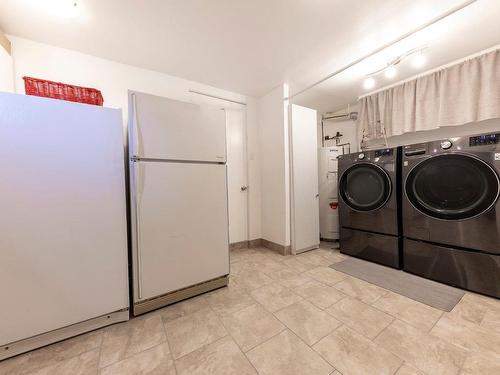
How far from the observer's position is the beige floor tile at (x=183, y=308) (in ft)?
4.83

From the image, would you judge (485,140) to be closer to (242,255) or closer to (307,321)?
(307,321)

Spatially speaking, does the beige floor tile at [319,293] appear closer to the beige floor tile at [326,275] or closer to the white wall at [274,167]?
the beige floor tile at [326,275]

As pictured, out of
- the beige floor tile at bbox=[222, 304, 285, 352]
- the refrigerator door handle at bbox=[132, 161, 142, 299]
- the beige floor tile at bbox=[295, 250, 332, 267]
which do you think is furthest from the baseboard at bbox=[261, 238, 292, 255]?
the refrigerator door handle at bbox=[132, 161, 142, 299]

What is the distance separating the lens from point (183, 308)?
155 cm

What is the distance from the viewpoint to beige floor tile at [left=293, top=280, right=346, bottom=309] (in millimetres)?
1583

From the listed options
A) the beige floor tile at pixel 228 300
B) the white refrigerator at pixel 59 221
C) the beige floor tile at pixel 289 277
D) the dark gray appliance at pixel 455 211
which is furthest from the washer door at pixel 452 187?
the white refrigerator at pixel 59 221

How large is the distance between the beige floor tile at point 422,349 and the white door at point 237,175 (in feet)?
6.66

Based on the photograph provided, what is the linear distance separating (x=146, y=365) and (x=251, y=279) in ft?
3.68

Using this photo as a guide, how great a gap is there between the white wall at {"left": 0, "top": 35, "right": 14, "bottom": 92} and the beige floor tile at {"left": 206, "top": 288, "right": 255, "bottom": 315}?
2419 millimetres

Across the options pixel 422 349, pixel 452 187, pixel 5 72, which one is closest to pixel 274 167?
pixel 452 187

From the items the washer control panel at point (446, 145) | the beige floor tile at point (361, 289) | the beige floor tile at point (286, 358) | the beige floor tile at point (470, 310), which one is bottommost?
the beige floor tile at point (361, 289)

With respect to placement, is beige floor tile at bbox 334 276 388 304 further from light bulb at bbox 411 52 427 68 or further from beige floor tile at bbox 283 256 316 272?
light bulb at bbox 411 52 427 68

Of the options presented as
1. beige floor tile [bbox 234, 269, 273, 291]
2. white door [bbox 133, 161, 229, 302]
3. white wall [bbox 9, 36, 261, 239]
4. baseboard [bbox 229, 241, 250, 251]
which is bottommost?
beige floor tile [bbox 234, 269, 273, 291]

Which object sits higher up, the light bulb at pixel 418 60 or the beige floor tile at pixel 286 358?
the light bulb at pixel 418 60
